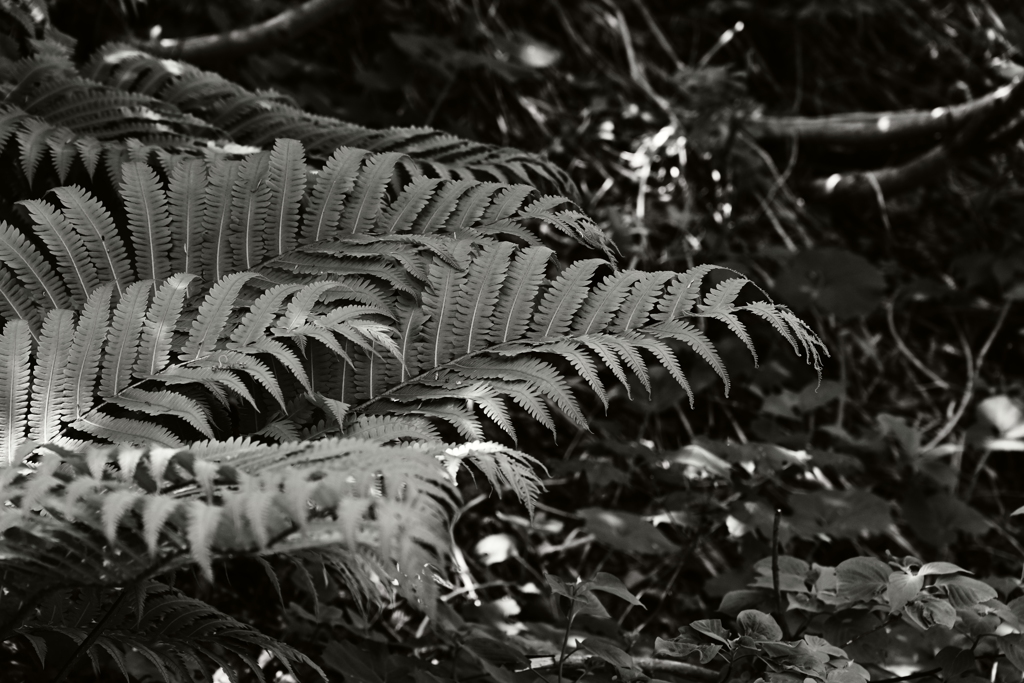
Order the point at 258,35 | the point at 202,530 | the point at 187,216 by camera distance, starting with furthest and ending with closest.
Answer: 1. the point at 258,35
2. the point at 187,216
3. the point at 202,530

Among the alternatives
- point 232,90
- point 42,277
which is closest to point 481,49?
point 232,90

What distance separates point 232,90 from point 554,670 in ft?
4.96

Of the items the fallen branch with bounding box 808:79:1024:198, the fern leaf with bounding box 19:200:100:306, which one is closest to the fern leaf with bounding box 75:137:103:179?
the fern leaf with bounding box 19:200:100:306

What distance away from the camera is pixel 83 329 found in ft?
4.16

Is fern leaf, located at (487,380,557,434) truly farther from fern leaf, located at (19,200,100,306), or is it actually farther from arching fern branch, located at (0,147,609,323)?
fern leaf, located at (19,200,100,306)

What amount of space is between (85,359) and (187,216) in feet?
1.22

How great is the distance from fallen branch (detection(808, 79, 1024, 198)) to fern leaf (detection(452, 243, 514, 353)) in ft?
9.21

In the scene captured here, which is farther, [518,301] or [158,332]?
[518,301]

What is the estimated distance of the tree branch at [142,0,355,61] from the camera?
112 inches

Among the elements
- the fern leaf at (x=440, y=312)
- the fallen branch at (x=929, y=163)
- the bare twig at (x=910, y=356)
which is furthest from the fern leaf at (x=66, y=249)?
the fallen branch at (x=929, y=163)

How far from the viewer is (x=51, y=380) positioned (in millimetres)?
1241

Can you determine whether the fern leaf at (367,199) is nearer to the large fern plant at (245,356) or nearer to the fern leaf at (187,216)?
the large fern plant at (245,356)

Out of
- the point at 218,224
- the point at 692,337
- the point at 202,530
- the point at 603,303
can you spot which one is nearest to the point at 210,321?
the point at 218,224

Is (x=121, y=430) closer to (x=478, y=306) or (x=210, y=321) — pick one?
(x=210, y=321)
